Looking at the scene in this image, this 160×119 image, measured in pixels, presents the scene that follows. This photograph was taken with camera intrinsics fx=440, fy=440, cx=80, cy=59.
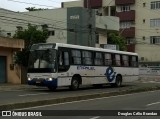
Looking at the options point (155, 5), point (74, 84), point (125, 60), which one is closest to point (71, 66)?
point (74, 84)

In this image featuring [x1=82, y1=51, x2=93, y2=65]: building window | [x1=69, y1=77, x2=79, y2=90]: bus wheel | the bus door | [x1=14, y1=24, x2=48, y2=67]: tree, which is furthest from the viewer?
[x1=14, y1=24, x2=48, y2=67]: tree

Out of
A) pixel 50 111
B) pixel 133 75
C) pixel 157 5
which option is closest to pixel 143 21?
pixel 157 5

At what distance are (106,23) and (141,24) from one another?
76.4 ft

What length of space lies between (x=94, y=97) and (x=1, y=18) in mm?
36847

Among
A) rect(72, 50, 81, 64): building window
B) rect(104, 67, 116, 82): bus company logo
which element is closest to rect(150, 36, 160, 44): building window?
rect(104, 67, 116, 82): bus company logo

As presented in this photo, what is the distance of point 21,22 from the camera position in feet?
187

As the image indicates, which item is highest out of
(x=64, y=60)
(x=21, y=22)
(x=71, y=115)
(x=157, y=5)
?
(x=157, y=5)

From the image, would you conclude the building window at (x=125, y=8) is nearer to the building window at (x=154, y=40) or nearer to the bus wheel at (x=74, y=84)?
the building window at (x=154, y=40)

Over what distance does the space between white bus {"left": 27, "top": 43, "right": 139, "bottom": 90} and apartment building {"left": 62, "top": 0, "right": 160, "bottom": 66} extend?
48266 millimetres

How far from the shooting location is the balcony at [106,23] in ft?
192

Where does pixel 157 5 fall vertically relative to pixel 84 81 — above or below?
above

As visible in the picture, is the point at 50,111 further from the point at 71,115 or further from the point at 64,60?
the point at 64,60

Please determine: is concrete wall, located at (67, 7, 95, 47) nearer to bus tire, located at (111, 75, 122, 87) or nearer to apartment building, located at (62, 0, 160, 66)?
bus tire, located at (111, 75, 122, 87)

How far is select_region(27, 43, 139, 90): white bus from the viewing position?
27016 millimetres
